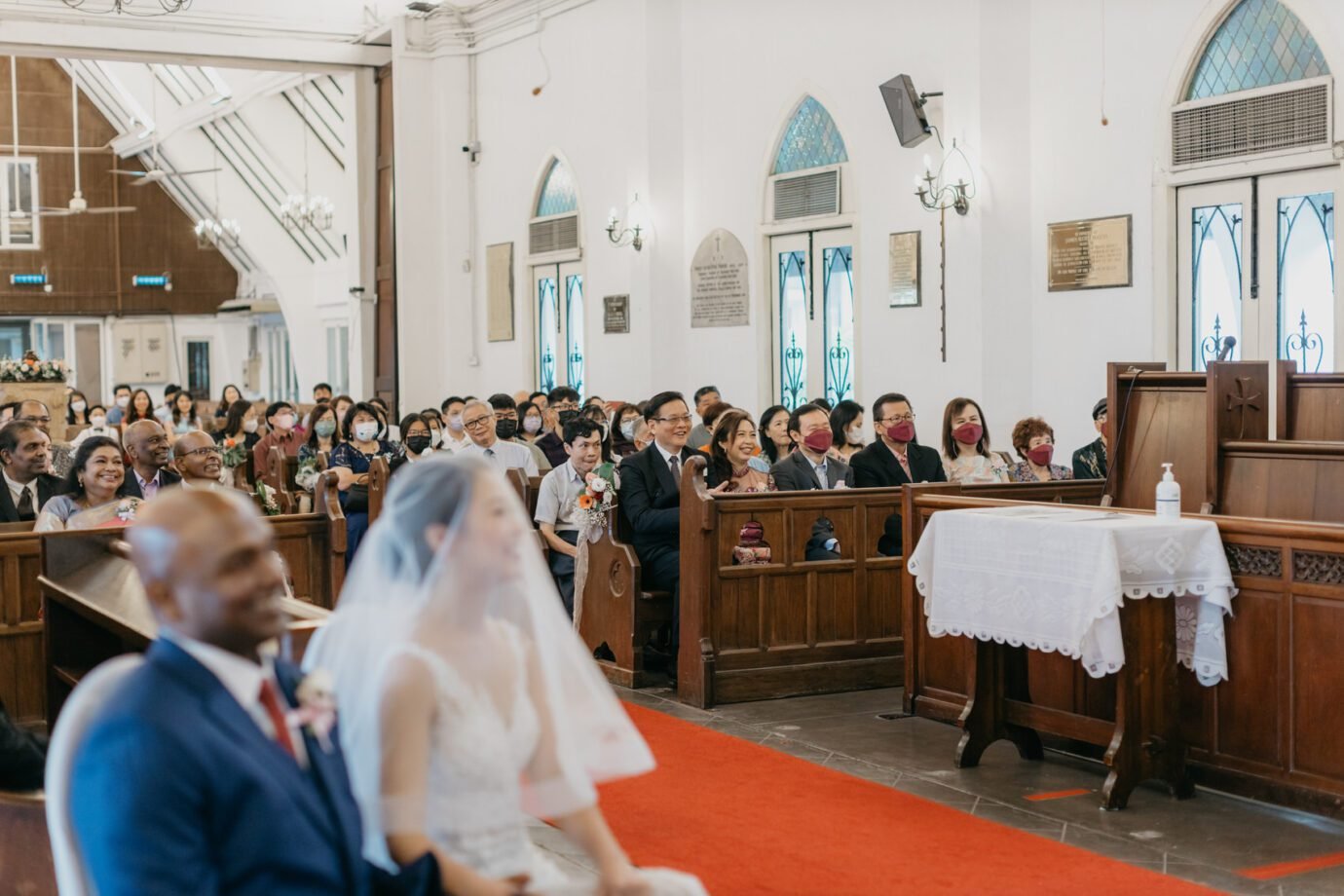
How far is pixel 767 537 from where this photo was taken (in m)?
7.07

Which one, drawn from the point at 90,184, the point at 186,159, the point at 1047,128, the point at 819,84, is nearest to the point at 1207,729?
the point at 1047,128

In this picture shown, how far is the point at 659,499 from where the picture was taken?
748cm

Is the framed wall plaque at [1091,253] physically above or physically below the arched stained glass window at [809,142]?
below

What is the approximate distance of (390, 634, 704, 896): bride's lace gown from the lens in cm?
230

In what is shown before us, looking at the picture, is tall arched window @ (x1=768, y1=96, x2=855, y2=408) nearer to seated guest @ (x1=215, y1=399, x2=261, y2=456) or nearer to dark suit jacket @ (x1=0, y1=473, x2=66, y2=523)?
seated guest @ (x1=215, y1=399, x2=261, y2=456)

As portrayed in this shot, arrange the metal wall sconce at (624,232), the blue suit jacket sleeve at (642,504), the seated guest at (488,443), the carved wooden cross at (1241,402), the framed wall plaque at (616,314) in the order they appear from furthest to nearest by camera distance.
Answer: the framed wall plaque at (616,314)
the metal wall sconce at (624,232)
the seated guest at (488,443)
the blue suit jacket sleeve at (642,504)
the carved wooden cross at (1241,402)

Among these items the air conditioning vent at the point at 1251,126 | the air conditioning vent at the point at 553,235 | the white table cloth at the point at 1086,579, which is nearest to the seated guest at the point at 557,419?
the air conditioning vent at the point at 553,235

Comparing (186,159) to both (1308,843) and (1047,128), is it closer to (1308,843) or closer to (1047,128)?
(1047,128)

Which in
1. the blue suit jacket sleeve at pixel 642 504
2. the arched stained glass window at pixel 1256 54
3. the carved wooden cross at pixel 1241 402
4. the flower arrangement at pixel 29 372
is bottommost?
the blue suit jacket sleeve at pixel 642 504

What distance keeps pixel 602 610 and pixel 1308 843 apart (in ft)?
12.3

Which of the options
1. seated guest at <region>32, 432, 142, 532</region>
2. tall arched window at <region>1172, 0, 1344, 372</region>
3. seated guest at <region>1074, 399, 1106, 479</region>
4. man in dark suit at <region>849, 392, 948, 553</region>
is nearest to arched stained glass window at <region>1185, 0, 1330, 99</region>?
tall arched window at <region>1172, 0, 1344, 372</region>

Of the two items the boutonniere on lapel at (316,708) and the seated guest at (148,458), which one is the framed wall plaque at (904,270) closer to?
the seated guest at (148,458)

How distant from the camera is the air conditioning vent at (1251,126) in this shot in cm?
842

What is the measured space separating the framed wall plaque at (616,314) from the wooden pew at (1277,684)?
28.8 ft
